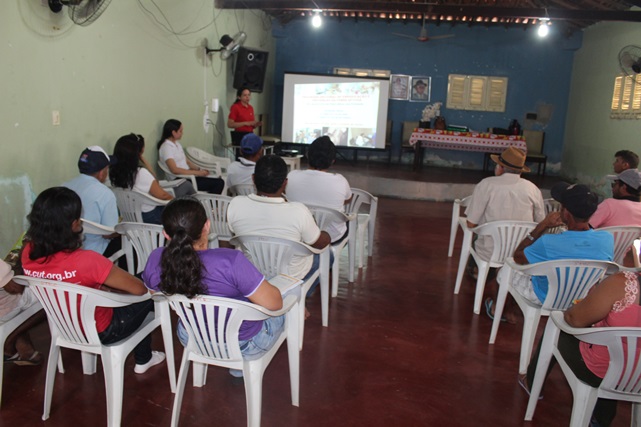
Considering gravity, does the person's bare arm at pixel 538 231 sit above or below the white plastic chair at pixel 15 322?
above

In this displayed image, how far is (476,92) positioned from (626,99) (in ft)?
9.73

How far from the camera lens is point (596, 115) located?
8125 millimetres

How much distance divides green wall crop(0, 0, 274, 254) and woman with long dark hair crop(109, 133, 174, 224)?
61cm

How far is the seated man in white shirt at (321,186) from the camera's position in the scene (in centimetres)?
324

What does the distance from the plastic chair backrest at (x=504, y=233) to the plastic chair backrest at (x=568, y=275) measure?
724 mm

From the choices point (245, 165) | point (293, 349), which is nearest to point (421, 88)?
point (245, 165)

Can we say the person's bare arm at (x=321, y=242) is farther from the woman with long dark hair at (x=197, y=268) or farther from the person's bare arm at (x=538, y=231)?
the person's bare arm at (x=538, y=231)

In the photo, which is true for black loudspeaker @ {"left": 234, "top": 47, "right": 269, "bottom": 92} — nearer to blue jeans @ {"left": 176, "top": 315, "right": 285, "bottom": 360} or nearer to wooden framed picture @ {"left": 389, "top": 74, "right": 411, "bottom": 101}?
wooden framed picture @ {"left": 389, "top": 74, "right": 411, "bottom": 101}

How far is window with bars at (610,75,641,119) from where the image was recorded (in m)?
6.66

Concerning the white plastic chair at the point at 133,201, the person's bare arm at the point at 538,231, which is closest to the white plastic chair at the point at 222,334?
the person's bare arm at the point at 538,231

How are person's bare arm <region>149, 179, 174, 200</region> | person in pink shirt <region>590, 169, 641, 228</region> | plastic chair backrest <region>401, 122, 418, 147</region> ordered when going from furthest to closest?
plastic chair backrest <region>401, 122, 418, 147</region>
person's bare arm <region>149, 179, 174, 200</region>
person in pink shirt <region>590, 169, 641, 228</region>

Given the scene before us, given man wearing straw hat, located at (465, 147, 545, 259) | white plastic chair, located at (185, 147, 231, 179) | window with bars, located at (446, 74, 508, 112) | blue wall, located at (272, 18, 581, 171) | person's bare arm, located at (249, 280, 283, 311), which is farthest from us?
window with bars, located at (446, 74, 508, 112)

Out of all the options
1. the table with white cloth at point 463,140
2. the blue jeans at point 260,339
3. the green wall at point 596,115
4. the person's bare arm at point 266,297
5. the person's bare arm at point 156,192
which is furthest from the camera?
the table with white cloth at point 463,140

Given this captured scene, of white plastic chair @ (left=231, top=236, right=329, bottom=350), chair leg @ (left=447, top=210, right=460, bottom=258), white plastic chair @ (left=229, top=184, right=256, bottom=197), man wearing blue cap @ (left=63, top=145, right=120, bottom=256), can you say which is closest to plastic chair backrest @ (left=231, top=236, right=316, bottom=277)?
white plastic chair @ (left=231, top=236, right=329, bottom=350)
